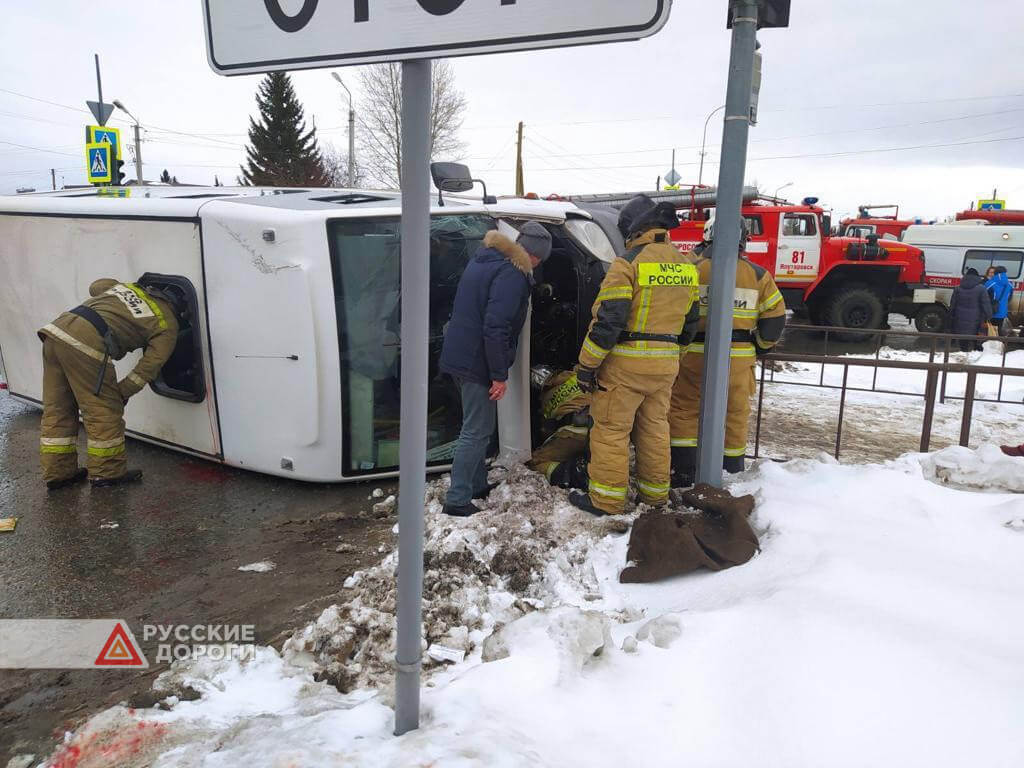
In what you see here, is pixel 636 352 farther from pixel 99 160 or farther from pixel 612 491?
pixel 99 160

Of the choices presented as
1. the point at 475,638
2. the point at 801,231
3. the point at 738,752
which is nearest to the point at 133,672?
the point at 475,638

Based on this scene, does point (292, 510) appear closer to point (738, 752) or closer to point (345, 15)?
point (738, 752)

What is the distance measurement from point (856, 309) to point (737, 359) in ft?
35.6

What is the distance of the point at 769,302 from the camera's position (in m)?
4.37

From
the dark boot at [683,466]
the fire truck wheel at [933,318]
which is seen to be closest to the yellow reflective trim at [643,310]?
the dark boot at [683,466]

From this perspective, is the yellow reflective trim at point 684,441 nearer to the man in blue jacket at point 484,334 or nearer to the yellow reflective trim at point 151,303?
the man in blue jacket at point 484,334

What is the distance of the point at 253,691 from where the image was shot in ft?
8.04

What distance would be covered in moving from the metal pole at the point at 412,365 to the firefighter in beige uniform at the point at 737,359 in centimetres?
292

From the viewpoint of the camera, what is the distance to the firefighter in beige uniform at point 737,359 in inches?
170

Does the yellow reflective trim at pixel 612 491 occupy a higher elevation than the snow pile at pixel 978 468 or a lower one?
lower

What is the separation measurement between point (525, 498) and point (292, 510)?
1.44m

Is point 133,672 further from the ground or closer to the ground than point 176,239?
closer to the ground

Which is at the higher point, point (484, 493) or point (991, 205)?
point (991, 205)

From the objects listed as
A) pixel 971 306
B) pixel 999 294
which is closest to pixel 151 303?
pixel 971 306
